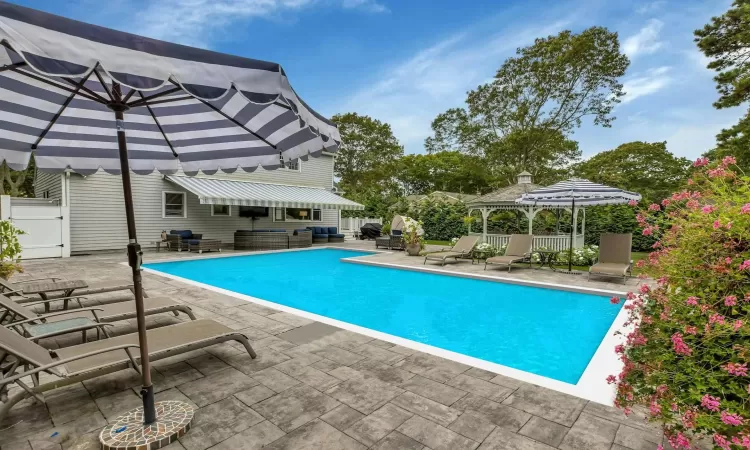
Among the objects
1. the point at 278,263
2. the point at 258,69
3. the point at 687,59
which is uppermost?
the point at 687,59

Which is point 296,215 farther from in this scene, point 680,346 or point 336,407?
point 680,346

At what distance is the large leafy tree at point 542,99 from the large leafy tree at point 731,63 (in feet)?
28.5

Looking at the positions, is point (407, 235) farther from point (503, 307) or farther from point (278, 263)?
point (503, 307)

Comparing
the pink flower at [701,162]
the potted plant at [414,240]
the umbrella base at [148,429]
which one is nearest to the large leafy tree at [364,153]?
the potted plant at [414,240]

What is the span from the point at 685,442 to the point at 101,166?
7.31 metres

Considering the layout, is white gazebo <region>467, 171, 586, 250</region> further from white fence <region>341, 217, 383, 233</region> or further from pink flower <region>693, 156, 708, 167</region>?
white fence <region>341, 217, 383, 233</region>

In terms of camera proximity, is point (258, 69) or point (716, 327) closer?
point (716, 327)

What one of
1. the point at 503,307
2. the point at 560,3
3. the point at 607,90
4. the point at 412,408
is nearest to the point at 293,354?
the point at 412,408

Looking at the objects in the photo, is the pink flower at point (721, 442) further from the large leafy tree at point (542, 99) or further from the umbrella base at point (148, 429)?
the large leafy tree at point (542, 99)

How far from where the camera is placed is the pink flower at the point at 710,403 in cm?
198

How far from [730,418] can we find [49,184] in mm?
25307

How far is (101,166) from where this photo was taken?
5.49 m

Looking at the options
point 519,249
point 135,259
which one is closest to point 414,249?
point 519,249

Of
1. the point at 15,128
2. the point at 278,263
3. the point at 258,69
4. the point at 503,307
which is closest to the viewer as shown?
the point at 258,69
